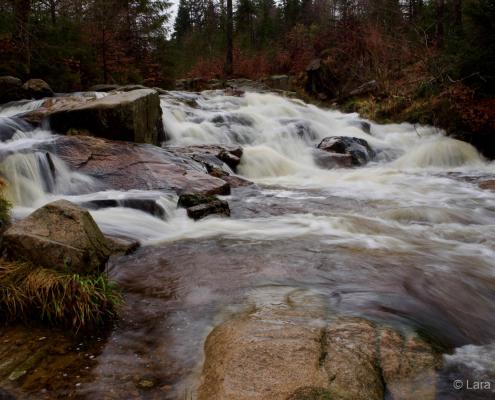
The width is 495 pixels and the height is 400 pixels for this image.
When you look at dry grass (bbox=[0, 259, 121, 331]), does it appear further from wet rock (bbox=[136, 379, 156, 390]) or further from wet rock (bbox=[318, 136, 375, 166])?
wet rock (bbox=[318, 136, 375, 166])

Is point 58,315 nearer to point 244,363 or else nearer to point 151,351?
point 151,351

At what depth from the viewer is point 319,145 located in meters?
13.9

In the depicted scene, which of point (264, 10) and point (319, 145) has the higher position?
point (264, 10)

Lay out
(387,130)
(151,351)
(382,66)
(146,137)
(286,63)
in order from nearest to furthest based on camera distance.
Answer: (151,351) → (146,137) → (387,130) → (382,66) → (286,63)

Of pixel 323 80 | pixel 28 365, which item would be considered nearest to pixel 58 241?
pixel 28 365

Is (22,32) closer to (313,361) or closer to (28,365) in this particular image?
(28,365)

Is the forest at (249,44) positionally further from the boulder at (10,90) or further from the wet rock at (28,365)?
the wet rock at (28,365)

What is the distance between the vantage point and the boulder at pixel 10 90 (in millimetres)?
12930

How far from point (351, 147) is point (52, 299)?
11487 millimetres

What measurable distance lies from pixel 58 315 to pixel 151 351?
2.53ft

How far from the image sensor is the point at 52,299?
3332 millimetres

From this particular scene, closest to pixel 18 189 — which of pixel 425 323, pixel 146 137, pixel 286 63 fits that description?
pixel 146 137

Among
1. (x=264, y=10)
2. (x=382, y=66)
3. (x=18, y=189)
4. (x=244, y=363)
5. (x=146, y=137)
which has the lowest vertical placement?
(x=244, y=363)

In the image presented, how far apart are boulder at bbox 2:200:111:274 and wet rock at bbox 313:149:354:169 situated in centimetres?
944
